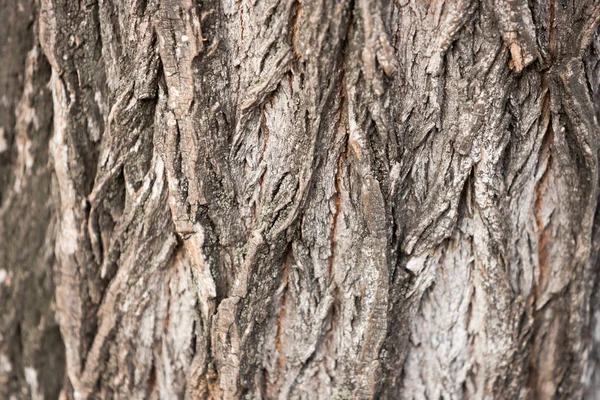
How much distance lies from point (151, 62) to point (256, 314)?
634 mm

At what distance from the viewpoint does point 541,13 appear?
3.64 ft

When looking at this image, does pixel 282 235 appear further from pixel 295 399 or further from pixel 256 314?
pixel 295 399

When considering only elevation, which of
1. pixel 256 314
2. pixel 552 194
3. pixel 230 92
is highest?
pixel 230 92

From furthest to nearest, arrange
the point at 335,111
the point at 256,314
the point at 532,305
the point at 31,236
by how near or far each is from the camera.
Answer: the point at 31,236
the point at 532,305
the point at 256,314
the point at 335,111

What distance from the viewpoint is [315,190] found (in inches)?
45.3

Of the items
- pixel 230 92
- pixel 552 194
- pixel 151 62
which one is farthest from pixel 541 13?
pixel 151 62

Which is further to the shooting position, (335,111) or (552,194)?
(552,194)

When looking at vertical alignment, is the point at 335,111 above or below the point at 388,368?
above

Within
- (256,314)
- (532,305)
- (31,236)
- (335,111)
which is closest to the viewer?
(335,111)

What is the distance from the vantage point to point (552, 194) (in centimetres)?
126

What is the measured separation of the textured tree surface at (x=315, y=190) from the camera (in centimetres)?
109

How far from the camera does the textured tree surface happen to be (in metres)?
1.09

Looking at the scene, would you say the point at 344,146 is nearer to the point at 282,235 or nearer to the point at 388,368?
the point at 282,235

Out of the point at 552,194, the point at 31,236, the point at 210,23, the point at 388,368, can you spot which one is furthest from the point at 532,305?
the point at 31,236
